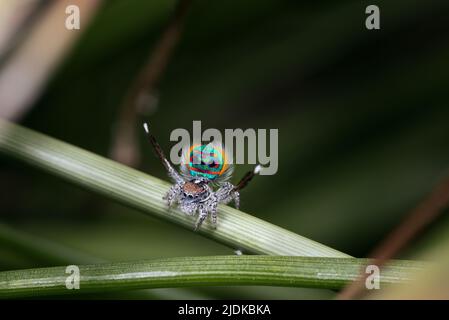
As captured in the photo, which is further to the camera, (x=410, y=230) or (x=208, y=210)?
(x=208, y=210)

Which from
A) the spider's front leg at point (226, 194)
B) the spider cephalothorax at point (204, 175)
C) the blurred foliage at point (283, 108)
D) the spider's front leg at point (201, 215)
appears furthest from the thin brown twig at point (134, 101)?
the spider's front leg at point (201, 215)

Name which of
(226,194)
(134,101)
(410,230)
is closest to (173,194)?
(226,194)

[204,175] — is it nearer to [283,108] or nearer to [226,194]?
[226,194]

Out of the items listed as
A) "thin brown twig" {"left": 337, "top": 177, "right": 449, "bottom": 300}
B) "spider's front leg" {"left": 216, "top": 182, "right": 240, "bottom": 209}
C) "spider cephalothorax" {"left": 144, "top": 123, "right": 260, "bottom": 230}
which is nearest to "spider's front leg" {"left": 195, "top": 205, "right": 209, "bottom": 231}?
"spider cephalothorax" {"left": 144, "top": 123, "right": 260, "bottom": 230}

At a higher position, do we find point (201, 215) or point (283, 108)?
point (283, 108)

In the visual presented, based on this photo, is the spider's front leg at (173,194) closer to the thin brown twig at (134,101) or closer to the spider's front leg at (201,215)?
the spider's front leg at (201,215)

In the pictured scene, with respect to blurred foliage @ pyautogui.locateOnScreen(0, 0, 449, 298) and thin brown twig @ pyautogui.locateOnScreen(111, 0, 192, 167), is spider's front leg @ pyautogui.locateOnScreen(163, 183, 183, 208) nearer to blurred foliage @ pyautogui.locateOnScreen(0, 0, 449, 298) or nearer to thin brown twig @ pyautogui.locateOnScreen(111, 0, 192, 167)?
thin brown twig @ pyautogui.locateOnScreen(111, 0, 192, 167)

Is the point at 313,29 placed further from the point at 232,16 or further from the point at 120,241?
the point at 120,241

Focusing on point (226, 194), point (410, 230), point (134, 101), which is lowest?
point (410, 230)

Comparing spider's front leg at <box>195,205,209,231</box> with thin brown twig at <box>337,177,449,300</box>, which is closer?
thin brown twig at <box>337,177,449,300</box>

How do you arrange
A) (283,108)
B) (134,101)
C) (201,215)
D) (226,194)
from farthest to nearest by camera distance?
(283,108)
(134,101)
(226,194)
(201,215)
